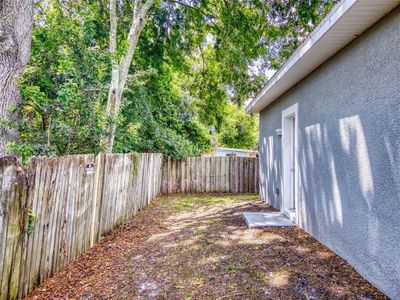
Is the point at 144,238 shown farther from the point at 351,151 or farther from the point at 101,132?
the point at 351,151

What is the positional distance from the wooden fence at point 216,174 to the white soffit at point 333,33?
537cm

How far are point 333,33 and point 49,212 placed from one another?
3.83 m

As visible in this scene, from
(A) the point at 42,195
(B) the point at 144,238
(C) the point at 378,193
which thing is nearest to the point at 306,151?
(C) the point at 378,193

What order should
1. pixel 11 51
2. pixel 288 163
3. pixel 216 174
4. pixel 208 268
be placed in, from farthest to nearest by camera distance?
pixel 216 174
pixel 288 163
pixel 11 51
pixel 208 268

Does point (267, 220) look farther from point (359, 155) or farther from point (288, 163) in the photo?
point (359, 155)

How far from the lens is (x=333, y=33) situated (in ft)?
10.2

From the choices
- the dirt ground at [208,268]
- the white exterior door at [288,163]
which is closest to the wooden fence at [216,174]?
the white exterior door at [288,163]

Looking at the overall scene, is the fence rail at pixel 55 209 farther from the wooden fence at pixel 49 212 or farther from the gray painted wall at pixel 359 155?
the gray painted wall at pixel 359 155

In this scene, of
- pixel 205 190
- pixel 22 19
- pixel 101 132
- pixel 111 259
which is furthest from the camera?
pixel 205 190

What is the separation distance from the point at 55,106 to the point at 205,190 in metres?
7.11

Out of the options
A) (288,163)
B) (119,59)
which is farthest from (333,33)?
Result: (119,59)

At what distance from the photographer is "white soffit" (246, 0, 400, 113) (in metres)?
2.54

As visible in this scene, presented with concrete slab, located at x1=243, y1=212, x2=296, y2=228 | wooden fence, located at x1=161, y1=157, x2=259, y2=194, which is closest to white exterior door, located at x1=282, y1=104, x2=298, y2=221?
concrete slab, located at x1=243, y1=212, x2=296, y2=228

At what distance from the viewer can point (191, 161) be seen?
10188mm
